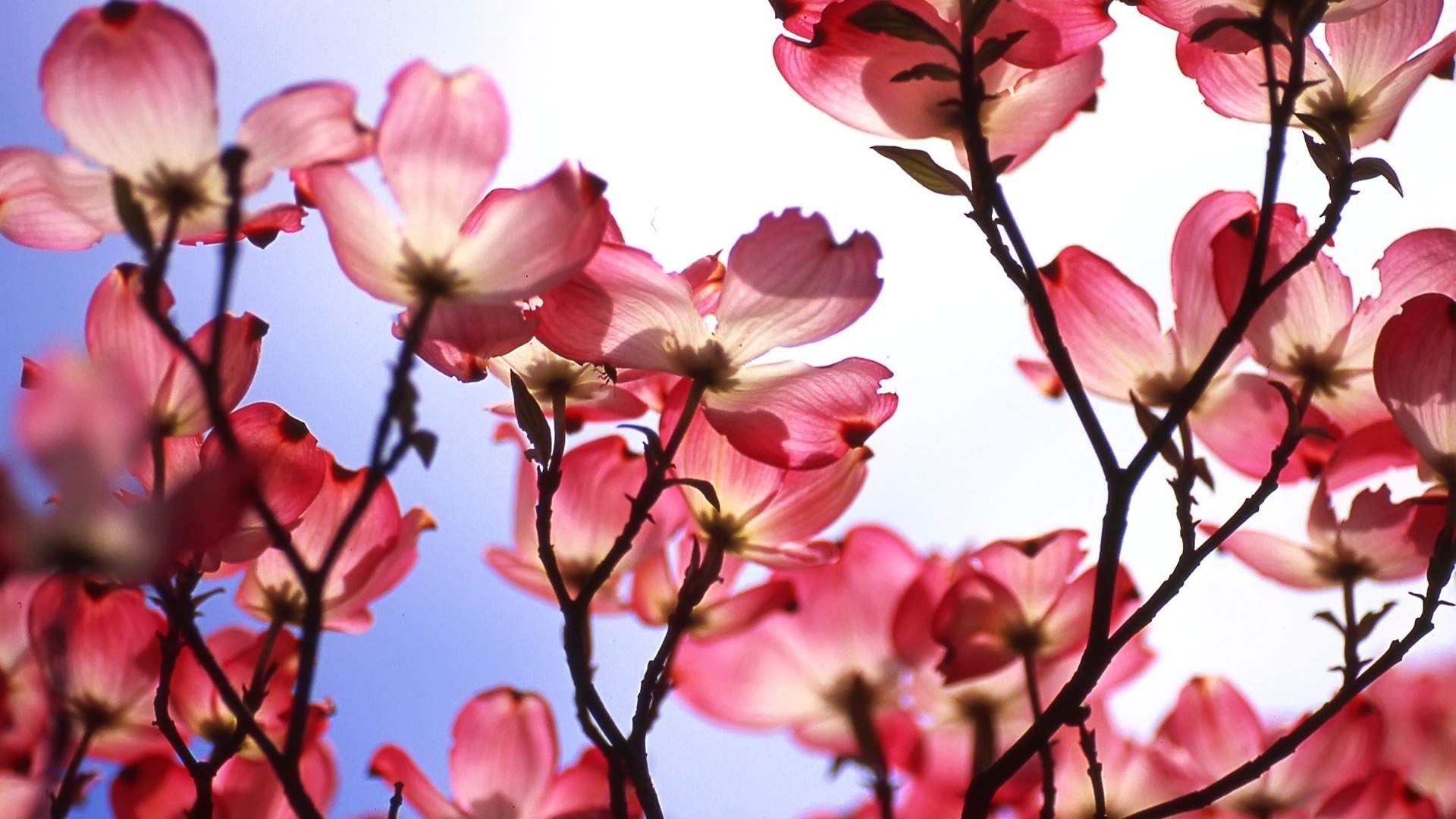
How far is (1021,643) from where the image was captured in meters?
0.76

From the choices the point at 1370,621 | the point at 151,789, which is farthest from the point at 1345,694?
the point at 151,789

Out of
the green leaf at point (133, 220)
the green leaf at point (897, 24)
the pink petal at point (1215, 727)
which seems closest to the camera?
the green leaf at point (133, 220)

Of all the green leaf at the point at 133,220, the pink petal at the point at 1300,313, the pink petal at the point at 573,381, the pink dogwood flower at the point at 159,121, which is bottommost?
the green leaf at the point at 133,220

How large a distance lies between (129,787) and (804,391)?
0.46 m

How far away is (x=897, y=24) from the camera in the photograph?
0.54 m

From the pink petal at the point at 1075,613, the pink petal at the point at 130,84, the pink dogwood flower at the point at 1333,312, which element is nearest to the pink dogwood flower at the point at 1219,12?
the pink dogwood flower at the point at 1333,312

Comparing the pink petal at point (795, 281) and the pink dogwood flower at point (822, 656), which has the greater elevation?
the pink petal at point (795, 281)

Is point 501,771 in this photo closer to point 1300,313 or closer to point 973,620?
point 973,620

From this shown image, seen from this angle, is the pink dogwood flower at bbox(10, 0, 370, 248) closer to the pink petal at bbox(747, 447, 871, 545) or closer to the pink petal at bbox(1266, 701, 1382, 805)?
the pink petal at bbox(747, 447, 871, 545)

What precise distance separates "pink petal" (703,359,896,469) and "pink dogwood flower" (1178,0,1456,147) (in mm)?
264

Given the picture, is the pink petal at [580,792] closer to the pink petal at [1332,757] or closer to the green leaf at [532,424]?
the green leaf at [532,424]

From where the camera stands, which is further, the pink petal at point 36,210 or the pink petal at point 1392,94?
the pink petal at point 1392,94

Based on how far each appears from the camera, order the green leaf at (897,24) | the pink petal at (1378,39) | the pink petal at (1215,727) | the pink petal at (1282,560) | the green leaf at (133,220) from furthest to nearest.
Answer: the pink petal at (1215,727) < the pink petal at (1282,560) < the pink petal at (1378,39) < the green leaf at (897,24) < the green leaf at (133,220)

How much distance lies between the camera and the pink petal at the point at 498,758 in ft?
2.39
